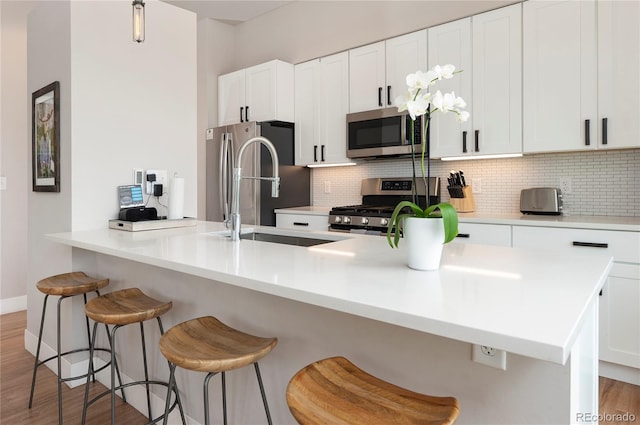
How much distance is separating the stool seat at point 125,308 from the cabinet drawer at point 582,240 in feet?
7.02

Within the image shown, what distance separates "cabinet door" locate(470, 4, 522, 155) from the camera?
2875 millimetres

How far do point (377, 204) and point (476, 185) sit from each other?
35.5 inches

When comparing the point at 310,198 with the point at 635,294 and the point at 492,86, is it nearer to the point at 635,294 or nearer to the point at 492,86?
the point at 492,86

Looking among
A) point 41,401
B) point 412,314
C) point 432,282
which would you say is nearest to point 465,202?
point 432,282

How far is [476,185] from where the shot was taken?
3375 mm

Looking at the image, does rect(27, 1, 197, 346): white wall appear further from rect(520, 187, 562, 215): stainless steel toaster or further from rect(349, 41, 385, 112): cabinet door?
rect(520, 187, 562, 215): stainless steel toaster

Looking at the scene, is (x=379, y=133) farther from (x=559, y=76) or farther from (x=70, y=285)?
(x=70, y=285)

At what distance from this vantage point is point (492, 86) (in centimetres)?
298

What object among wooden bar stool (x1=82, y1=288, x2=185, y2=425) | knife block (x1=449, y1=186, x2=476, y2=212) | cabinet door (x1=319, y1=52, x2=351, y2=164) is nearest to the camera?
wooden bar stool (x1=82, y1=288, x2=185, y2=425)

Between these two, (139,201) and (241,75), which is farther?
(241,75)

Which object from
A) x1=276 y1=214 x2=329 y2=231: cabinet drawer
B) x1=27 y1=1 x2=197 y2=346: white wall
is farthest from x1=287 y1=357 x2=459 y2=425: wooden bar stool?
x1=276 y1=214 x2=329 y2=231: cabinet drawer

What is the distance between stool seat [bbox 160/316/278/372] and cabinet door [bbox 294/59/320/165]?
8.98 feet

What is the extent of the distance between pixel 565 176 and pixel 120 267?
119 inches

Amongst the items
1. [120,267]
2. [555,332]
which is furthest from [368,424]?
[120,267]
